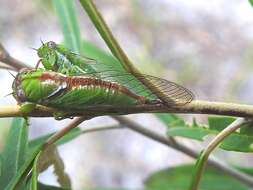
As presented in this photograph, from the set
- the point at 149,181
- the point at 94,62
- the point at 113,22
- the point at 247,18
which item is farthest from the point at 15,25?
the point at 94,62

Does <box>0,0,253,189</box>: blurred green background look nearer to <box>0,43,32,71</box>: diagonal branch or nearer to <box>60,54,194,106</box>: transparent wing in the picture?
<box>0,43,32,71</box>: diagonal branch

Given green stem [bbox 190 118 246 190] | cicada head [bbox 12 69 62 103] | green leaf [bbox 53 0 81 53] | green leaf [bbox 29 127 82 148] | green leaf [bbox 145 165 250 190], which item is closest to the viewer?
cicada head [bbox 12 69 62 103]

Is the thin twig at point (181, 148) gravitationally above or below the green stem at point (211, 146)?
below

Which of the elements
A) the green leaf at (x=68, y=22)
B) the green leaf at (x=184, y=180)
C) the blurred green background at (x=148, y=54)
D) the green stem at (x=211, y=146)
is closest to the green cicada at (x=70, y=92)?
the green stem at (x=211, y=146)

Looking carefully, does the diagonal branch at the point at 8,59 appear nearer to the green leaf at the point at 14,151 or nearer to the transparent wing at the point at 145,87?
the green leaf at the point at 14,151

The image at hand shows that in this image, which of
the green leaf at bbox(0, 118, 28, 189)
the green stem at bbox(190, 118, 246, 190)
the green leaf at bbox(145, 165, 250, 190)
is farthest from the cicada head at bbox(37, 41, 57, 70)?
the green leaf at bbox(145, 165, 250, 190)

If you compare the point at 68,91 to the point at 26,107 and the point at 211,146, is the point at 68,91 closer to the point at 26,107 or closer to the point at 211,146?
the point at 26,107

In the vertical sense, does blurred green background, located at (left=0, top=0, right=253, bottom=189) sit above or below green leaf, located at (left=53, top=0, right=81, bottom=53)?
below
